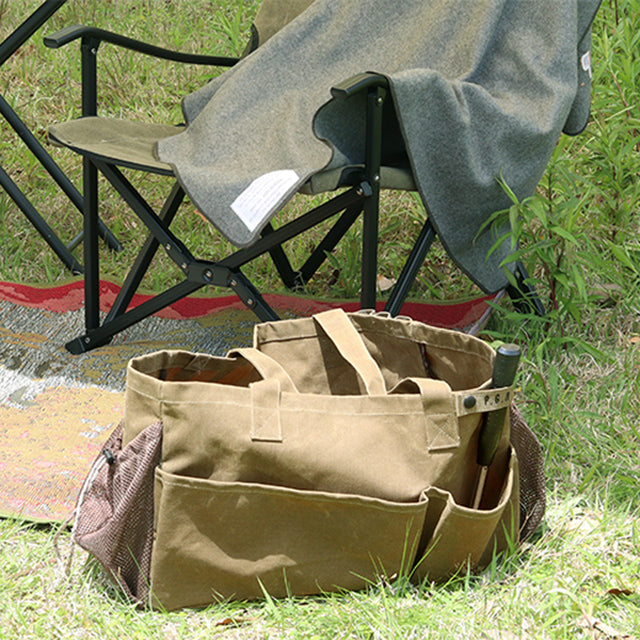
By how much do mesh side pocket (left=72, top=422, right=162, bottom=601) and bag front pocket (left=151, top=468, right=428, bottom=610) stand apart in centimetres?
3

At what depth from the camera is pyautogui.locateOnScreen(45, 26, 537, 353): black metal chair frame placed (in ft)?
6.36

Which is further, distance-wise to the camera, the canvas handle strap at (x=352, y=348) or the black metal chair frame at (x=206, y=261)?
the black metal chair frame at (x=206, y=261)

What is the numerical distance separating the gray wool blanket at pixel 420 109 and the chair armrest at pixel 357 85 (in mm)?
24

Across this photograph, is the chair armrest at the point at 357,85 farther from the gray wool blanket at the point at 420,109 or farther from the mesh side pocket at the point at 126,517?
the mesh side pocket at the point at 126,517

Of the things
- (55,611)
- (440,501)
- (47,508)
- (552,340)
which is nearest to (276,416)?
(440,501)

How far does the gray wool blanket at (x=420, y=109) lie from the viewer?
1.94 meters

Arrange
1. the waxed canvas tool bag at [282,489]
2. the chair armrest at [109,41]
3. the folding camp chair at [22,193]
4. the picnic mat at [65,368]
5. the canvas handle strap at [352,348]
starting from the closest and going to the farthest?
the waxed canvas tool bag at [282,489]
the canvas handle strap at [352,348]
the picnic mat at [65,368]
the chair armrest at [109,41]
the folding camp chair at [22,193]

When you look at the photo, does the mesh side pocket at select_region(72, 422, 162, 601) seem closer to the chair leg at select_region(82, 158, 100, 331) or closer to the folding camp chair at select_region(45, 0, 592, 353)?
the folding camp chair at select_region(45, 0, 592, 353)

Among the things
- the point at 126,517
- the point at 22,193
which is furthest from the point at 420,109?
the point at 22,193

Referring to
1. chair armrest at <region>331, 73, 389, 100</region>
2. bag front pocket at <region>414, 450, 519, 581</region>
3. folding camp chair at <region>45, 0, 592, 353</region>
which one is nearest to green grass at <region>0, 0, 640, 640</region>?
bag front pocket at <region>414, 450, 519, 581</region>

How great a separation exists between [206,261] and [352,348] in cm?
66

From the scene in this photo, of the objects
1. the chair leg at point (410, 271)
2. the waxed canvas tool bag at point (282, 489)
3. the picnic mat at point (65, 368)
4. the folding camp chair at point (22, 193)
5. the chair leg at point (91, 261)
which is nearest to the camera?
the waxed canvas tool bag at point (282, 489)

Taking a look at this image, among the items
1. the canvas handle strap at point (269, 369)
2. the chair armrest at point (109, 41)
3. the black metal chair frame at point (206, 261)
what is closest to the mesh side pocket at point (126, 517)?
the canvas handle strap at point (269, 369)

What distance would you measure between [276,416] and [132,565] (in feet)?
1.09
